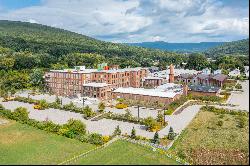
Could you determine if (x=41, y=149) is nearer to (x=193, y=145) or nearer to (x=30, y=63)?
(x=193, y=145)

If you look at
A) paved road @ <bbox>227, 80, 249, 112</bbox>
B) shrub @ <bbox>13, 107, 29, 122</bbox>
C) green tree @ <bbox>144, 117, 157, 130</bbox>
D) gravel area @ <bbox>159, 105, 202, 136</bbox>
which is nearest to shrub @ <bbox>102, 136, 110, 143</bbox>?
green tree @ <bbox>144, 117, 157, 130</bbox>

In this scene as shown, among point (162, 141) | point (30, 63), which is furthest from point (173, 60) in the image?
point (162, 141)

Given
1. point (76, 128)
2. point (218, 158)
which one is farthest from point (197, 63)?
point (218, 158)

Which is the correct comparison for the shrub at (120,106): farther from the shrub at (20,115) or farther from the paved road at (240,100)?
the paved road at (240,100)

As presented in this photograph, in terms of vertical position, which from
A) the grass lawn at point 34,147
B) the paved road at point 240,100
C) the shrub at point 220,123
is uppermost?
the paved road at point 240,100

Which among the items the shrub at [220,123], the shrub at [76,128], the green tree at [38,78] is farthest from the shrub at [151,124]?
the green tree at [38,78]

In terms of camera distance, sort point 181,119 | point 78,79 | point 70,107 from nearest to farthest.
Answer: point 181,119
point 70,107
point 78,79

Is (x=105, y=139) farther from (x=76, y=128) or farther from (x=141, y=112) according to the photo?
(x=141, y=112)
